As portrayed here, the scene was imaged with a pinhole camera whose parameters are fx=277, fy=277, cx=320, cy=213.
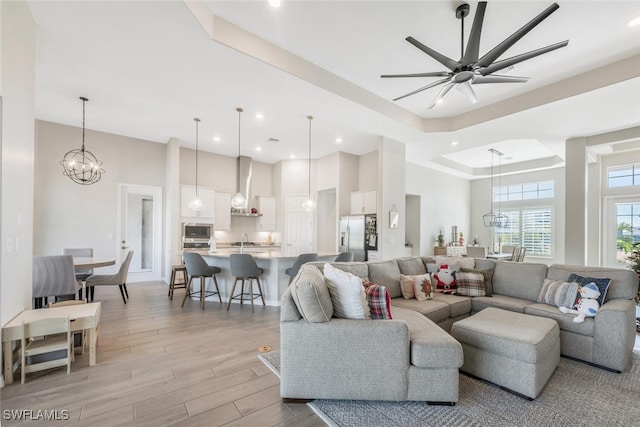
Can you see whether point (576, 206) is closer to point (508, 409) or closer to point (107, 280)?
point (508, 409)

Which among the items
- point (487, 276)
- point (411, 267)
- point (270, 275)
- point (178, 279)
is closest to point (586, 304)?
point (487, 276)

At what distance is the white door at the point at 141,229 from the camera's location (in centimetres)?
628

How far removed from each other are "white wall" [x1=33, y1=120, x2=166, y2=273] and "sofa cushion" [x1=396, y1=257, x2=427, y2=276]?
6.06 metres

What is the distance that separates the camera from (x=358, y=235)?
621cm

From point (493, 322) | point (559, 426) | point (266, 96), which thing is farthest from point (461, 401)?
point (266, 96)

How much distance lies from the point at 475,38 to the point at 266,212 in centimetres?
637

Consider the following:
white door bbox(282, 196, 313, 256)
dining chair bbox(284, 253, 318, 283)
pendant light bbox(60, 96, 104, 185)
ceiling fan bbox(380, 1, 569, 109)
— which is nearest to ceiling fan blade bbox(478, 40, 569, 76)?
ceiling fan bbox(380, 1, 569, 109)

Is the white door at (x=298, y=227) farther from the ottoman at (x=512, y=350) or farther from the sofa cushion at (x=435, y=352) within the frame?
the sofa cushion at (x=435, y=352)

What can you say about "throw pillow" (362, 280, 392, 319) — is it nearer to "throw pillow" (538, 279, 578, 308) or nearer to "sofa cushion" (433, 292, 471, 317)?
"sofa cushion" (433, 292, 471, 317)

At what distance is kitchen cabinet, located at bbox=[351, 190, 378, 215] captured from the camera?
6.17 meters

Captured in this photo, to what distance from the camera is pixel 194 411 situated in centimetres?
197

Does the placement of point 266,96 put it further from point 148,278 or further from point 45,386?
point 148,278

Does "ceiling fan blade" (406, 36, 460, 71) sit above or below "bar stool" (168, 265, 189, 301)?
above

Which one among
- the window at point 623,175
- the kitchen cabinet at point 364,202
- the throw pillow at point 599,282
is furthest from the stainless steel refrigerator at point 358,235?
the window at point 623,175
